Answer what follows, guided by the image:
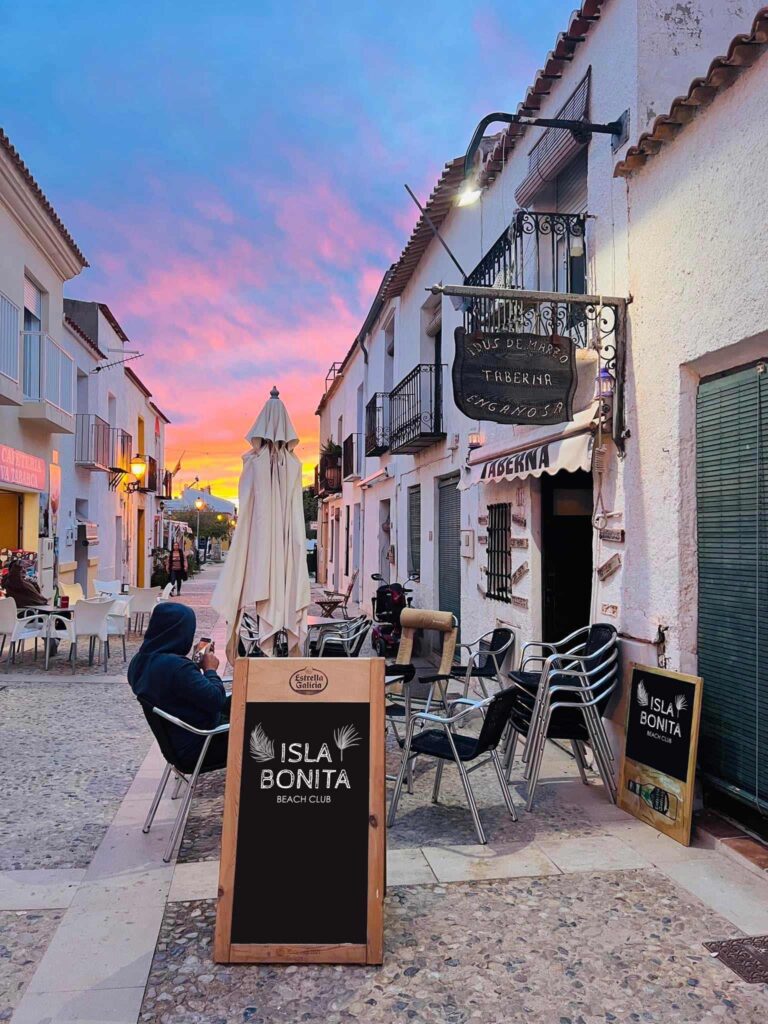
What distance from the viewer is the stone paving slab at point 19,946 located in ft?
8.37

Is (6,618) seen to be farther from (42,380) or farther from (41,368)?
(41,368)

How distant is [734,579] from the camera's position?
13.0 feet

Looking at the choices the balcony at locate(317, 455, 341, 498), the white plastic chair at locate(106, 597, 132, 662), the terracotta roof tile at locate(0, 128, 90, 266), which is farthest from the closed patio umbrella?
the balcony at locate(317, 455, 341, 498)

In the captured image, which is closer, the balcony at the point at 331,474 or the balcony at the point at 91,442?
the balcony at the point at 91,442

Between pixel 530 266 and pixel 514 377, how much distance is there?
251cm

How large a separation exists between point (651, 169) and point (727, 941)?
4.40 metres

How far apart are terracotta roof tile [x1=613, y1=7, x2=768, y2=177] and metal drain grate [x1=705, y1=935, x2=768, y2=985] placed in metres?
4.19

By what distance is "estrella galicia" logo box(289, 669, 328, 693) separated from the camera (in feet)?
9.53

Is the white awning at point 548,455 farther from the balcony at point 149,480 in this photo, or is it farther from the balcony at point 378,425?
the balcony at point 149,480

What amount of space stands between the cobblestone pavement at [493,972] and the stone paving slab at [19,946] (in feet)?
1.53

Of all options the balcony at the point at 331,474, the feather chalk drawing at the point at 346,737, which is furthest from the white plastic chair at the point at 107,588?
the feather chalk drawing at the point at 346,737

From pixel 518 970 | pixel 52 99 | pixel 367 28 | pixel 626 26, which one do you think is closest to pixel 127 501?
pixel 52 99

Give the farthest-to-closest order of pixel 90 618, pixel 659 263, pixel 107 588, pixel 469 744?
pixel 107 588
pixel 90 618
pixel 659 263
pixel 469 744

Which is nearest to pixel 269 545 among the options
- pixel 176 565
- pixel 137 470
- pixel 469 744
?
pixel 469 744
